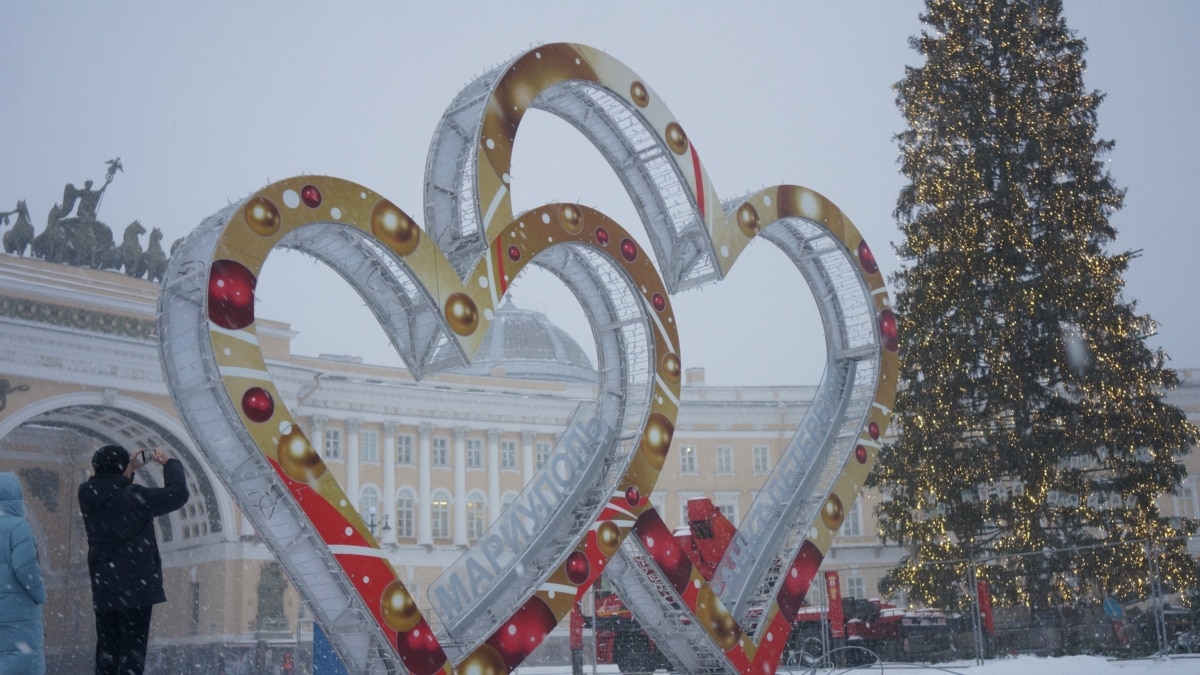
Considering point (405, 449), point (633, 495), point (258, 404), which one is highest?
point (405, 449)

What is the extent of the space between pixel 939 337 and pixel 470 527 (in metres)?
29.3

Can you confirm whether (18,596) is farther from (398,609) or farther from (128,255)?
(128,255)

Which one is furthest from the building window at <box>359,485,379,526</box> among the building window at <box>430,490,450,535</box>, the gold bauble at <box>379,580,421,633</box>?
the gold bauble at <box>379,580,421,633</box>

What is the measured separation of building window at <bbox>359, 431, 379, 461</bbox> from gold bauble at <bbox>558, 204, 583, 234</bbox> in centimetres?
3509

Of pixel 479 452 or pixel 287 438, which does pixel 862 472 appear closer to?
pixel 287 438

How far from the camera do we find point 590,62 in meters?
10.4

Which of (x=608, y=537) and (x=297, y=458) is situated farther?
(x=608, y=537)

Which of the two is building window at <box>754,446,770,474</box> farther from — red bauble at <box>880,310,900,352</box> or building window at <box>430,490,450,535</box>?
red bauble at <box>880,310,900,352</box>

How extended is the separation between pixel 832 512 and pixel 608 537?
321 centimetres

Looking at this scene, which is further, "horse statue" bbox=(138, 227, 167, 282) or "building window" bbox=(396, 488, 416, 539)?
"building window" bbox=(396, 488, 416, 539)

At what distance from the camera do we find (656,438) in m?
10.7

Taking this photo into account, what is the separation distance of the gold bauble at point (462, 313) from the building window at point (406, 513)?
→ 36.7 meters

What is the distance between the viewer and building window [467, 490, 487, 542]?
46.7 m

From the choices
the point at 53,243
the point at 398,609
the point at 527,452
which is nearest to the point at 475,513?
the point at 527,452
